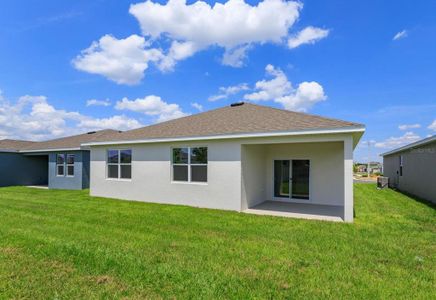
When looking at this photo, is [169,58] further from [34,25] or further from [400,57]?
[400,57]

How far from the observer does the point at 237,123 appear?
36.7 ft

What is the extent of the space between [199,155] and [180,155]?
1.04m

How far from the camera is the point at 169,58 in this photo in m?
15.1

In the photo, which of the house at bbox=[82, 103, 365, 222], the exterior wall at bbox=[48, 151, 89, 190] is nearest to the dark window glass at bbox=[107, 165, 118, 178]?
the house at bbox=[82, 103, 365, 222]

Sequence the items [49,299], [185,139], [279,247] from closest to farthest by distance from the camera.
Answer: [49,299], [279,247], [185,139]

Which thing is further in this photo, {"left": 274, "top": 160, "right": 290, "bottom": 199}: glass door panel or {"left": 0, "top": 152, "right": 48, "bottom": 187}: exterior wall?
{"left": 0, "top": 152, "right": 48, "bottom": 187}: exterior wall

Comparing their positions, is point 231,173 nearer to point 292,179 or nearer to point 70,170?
point 292,179

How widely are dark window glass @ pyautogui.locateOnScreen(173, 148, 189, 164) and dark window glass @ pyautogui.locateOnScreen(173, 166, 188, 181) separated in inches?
10.5

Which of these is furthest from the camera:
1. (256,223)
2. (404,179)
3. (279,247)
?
(404,179)

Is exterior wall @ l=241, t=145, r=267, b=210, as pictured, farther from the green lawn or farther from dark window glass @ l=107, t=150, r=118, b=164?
dark window glass @ l=107, t=150, r=118, b=164

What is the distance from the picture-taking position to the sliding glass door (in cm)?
1212

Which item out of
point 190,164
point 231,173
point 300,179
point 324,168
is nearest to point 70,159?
point 190,164

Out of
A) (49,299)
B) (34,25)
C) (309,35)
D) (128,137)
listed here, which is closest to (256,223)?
(49,299)

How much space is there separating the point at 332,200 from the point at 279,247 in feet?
23.0
